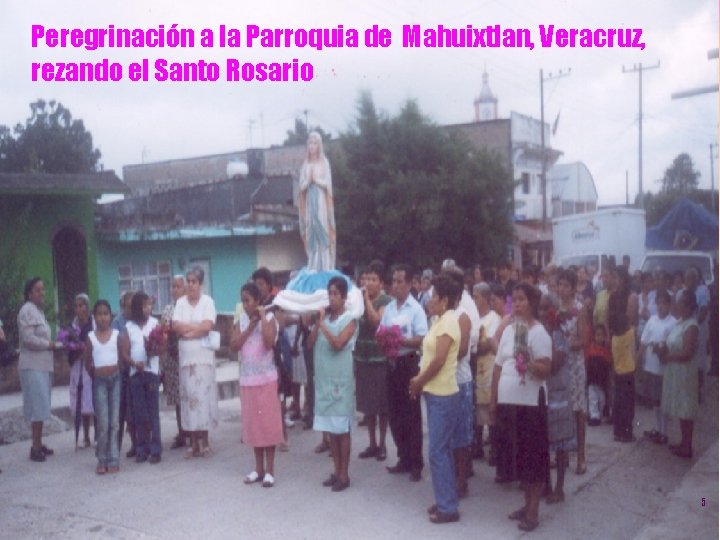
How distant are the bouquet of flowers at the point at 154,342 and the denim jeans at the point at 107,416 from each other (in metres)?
0.39

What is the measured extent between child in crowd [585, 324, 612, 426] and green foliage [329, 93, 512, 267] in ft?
46.9

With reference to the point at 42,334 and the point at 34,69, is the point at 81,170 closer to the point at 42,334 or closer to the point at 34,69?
the point at 42,334

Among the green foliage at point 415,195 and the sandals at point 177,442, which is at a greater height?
the green foliage at point 415,195

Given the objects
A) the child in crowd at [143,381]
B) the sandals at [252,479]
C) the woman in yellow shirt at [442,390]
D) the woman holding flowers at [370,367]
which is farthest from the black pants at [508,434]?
the child in crowd at [143,381]

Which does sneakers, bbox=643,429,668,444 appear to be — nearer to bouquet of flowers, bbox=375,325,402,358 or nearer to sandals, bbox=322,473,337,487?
bouquet of flowers, bbox=375,325,402,358

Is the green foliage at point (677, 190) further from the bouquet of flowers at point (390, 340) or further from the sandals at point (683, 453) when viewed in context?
the bouquet of flowers at point (390, 340)

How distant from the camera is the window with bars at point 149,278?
20.4m

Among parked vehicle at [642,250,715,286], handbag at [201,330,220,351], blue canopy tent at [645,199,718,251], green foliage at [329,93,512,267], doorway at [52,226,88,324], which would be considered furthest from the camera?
green foliage at [329,93,512,267]

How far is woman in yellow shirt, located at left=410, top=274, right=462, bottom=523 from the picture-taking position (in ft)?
19.0

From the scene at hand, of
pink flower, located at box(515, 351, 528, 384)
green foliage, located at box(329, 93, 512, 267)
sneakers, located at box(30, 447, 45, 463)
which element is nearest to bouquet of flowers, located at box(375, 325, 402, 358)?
pink flower, located at box(515, 351, 528, 384)

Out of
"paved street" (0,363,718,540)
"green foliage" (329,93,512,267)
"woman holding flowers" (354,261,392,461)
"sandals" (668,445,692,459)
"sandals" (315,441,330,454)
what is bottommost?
"paved street" (0,363,718,540)

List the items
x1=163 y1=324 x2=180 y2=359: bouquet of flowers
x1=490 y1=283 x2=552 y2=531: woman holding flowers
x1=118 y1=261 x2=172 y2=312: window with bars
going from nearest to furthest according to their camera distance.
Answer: x1=490 y1=283 x2=552 y2=531: woman holding flowers
x1=163 y1=324 x2=180 y2=359: bouquet of flowers
x1=118 y1=261 x2=172 y2=312: window with bars

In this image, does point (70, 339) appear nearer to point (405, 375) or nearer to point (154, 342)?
point (154, 342)

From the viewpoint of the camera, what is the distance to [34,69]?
637 cm
